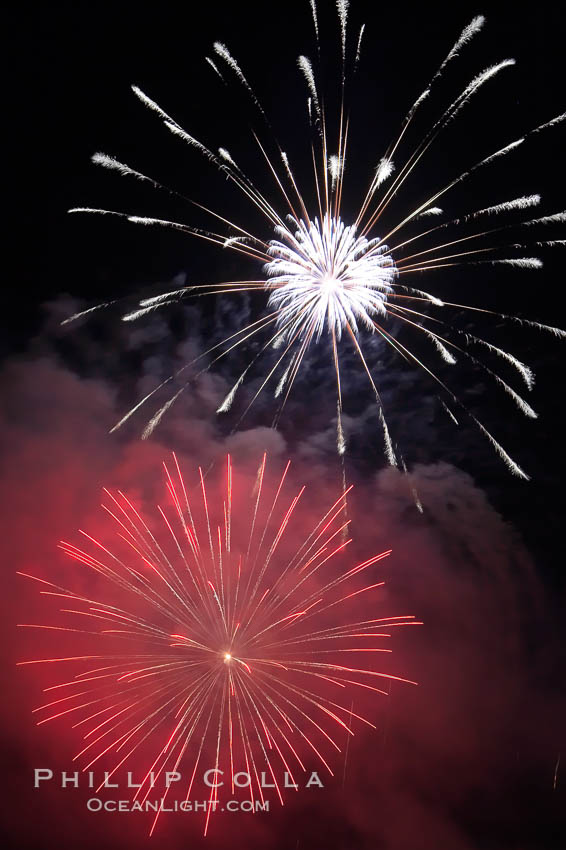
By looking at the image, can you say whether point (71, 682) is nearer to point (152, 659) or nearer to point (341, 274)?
point (152, 659)

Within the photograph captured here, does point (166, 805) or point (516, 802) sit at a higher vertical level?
point (166, 805)

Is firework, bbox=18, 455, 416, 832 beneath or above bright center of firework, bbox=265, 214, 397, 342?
beneath

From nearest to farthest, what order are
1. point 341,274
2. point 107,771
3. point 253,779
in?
point 341,274
point 107,771
point 253,779

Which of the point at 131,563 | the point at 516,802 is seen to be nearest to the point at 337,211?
the point at 131,563

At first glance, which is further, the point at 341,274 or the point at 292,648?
the point at 292,648

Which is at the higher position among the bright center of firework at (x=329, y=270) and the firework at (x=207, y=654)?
the bright center of firework at (x=329, y=270)

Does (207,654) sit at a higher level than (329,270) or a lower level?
lower

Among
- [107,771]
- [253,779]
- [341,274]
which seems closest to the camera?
[341,274]

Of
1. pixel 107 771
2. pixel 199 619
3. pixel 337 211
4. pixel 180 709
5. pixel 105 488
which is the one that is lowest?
pixel 107 771
